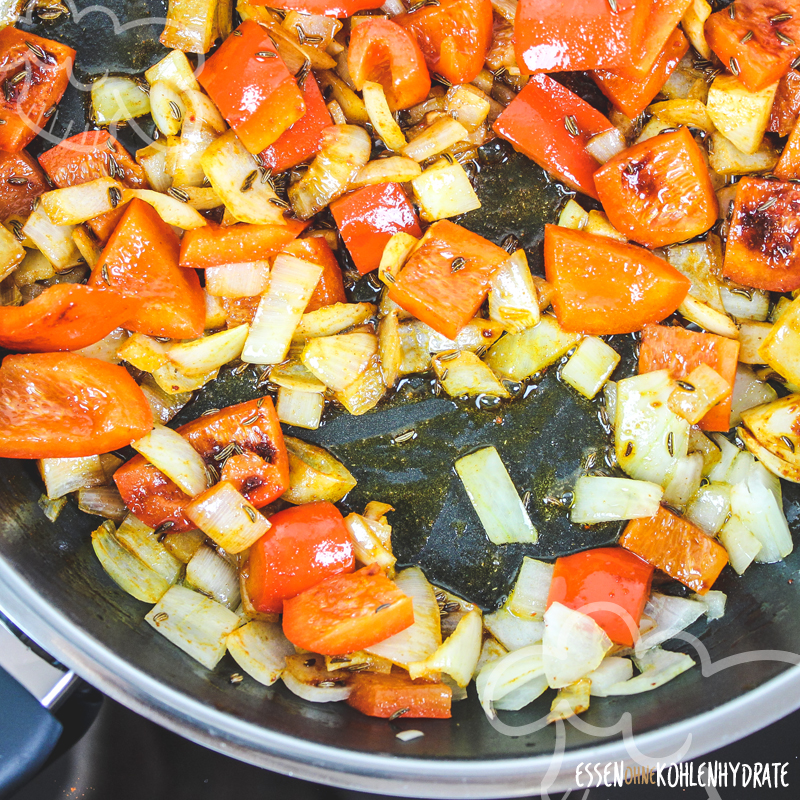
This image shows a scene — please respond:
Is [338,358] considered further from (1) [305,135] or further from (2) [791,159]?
(2) [791,159]

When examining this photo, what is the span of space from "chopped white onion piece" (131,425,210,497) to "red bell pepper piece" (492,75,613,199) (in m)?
1.31

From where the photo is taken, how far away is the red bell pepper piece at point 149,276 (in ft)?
5.98

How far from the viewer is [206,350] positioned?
189cm

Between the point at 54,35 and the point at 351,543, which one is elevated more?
the point at 54,35

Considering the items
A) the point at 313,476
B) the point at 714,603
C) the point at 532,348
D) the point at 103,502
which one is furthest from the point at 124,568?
the point at 714,603

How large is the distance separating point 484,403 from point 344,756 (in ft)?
3.42

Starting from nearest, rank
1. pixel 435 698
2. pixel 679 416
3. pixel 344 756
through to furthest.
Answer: pixel 344 756 → pixel 435 698 → pixel 679 416

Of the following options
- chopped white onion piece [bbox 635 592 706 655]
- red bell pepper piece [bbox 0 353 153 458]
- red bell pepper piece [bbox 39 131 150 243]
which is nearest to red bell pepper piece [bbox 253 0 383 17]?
red bell pepper piece [bbox 39 131 150 243]

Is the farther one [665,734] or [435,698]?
[435,698]

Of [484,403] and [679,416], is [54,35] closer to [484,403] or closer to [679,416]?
[484,403]

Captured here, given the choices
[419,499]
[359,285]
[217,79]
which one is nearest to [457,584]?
[419,499]

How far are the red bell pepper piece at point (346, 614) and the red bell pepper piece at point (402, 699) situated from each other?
136 millimetres

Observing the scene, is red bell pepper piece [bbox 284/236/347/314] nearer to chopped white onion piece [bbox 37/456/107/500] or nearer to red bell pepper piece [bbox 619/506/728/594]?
chopped white onion piece [bbox 37/456/107/500]

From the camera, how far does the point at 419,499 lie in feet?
6.61
